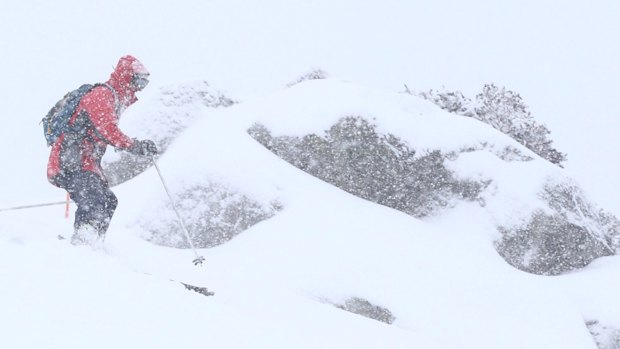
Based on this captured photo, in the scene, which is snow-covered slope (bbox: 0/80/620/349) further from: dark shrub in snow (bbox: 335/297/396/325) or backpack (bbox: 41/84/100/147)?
backpack (bbox: 41/84/100/147)

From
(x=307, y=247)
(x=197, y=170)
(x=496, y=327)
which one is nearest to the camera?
(x=496, y=327)

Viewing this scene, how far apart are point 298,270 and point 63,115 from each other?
19.7 ft

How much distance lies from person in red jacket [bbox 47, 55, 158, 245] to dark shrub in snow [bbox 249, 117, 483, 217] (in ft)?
26.6

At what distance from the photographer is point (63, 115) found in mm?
6676

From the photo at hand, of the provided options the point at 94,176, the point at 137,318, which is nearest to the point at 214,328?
the point at 137,318

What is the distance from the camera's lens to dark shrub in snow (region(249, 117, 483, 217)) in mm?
14852

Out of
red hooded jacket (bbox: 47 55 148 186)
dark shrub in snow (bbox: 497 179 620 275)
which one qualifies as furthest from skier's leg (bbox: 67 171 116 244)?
dark shrub in snow (bbox: 497 179 620 275)

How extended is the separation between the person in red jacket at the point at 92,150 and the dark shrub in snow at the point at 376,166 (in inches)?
319

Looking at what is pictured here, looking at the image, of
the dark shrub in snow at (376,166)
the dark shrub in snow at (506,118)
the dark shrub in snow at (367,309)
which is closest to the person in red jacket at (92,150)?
the dark shrub in snow at (367,309)

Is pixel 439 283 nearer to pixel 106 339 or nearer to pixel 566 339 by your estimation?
pixel 566 339

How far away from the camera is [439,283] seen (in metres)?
11.8

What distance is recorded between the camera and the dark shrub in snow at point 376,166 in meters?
14.9

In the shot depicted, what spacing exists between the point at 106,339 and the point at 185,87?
1623 centimetres

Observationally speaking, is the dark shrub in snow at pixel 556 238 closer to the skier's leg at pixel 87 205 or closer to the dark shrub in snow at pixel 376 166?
the dark shrub in snow at pixel 376 166
